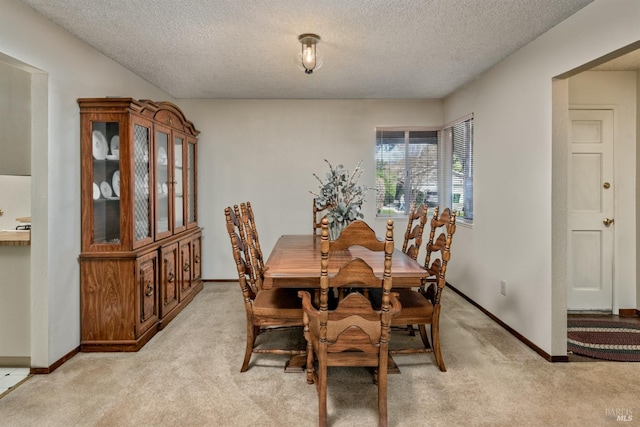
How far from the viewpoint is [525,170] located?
9.96 ft

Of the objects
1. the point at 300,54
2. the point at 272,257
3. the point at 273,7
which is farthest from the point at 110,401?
the point at 300,54

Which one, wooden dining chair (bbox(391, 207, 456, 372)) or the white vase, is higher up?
the white vase

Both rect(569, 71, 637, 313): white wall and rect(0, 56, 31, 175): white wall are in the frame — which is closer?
rect(0, 56, 31, 175): white wall

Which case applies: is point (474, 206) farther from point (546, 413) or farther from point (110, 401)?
point (110, 401)

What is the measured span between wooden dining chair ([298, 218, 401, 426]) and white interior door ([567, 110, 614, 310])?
2999mm

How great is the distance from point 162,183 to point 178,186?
1.52 feet

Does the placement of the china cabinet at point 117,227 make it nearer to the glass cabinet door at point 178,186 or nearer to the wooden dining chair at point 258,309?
the glass cabinet door at point 178,186

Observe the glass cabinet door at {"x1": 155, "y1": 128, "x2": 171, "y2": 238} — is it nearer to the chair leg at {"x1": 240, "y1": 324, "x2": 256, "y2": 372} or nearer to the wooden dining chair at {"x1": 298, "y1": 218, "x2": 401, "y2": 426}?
the chair leg at {"x1": 240, "y1": 324, "x2": 256, "y2": 372}

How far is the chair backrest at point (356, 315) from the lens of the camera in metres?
1.75

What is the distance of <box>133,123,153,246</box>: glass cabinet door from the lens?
9.80 ft

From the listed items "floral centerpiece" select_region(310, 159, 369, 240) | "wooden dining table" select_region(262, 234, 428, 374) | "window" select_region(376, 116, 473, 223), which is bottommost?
"wooden dining table" select_region(262, 234, 428, 374)

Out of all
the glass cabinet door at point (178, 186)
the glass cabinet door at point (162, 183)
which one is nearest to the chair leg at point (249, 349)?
the glass cabinet door at point (162, 183)

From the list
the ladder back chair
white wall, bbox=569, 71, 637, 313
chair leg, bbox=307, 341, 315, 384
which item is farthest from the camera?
white wall, bbox=569, 71, 637, 313

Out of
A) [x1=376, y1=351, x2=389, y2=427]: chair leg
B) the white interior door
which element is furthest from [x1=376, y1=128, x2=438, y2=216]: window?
[x1=376, y1=351, x2=389, y2=427]: chair leg
